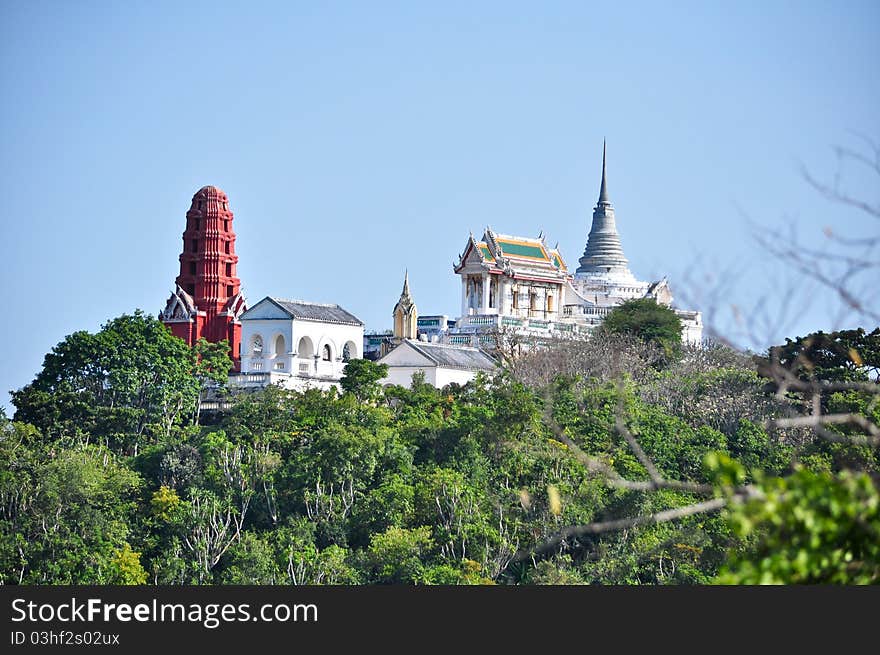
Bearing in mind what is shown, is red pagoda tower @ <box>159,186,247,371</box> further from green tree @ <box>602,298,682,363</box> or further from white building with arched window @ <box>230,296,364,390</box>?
green tree @ <box>602,298,682,363</box>

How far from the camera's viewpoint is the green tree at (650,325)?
64.5m

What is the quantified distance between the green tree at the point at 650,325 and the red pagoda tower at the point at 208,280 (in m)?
14.6

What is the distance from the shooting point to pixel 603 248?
8981 centimetres

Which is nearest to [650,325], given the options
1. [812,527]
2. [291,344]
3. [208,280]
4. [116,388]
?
[291,344]

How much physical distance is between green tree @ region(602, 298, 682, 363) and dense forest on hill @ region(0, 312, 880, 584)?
800cm

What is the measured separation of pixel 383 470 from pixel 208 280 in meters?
24.2

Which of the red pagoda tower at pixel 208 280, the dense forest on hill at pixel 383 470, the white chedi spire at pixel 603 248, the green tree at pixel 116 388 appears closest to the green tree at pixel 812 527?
the dense forest on hill at pixel 383 470

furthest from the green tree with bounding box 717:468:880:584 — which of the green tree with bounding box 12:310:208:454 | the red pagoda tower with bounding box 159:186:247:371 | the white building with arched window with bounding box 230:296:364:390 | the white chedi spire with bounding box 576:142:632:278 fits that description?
the white chedi spire with bounding box 576:142:632:278

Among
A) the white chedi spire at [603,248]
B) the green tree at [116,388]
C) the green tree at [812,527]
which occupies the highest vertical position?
the white chedi spire at [603,248]

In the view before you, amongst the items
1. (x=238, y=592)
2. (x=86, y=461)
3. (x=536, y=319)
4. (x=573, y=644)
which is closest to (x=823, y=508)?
(x=573, y=644)

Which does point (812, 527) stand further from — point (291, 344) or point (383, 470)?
point (291, 344)

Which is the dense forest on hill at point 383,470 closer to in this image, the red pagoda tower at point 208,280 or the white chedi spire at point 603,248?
the red pagoda tower at point 208,280

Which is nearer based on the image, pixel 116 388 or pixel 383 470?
pixel 383 470

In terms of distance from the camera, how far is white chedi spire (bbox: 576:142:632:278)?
88.8m
